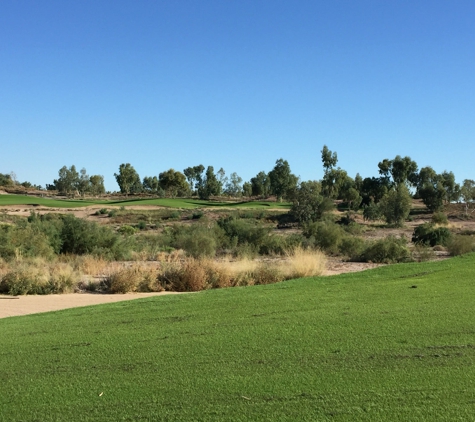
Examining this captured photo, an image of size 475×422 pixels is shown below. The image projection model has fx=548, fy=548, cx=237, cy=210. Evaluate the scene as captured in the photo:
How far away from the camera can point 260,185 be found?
160 m

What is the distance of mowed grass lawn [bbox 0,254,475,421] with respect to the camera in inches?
211

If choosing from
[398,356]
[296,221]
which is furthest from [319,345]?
[296,221]

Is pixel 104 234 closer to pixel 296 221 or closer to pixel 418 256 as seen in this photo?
pixel 418 256

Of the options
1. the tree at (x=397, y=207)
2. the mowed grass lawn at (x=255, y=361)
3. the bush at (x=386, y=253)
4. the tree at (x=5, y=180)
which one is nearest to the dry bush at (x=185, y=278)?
the mowed grass lawn at (x=255, y=361)

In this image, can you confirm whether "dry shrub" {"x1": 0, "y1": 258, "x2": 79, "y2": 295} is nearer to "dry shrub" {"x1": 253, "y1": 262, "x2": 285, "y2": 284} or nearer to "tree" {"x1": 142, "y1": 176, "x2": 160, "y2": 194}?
"dry shrub" {"x1": 253, "y1": 262, "x2": 285, "y2": 284}

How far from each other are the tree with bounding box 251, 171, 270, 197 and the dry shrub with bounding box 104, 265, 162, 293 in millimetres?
A: 138242

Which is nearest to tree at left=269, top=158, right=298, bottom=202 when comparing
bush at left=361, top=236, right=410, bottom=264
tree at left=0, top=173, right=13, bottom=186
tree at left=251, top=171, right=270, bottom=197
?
tree at left=251, top=171, right=270, bottom=197

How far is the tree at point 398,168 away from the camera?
334 ft

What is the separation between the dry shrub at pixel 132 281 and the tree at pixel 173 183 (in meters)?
136

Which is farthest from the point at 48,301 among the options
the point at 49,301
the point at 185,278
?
the point at 185,278

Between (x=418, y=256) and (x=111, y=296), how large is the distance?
16092 millimetres

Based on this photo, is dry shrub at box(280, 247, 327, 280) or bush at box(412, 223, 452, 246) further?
bush at box(412, 223, 452, 246)

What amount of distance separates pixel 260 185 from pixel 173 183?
25.3 metres

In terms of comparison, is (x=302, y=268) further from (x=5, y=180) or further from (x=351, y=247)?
(x=5, y=180)
